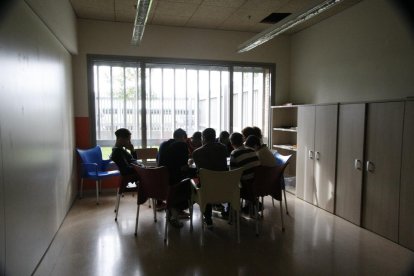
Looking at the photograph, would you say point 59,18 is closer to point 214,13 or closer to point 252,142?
point 214,13

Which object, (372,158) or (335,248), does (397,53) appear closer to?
(372,158)

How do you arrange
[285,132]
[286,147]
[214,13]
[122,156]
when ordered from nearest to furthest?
[122,156] → [214,13] → [286,147] → [285,132]

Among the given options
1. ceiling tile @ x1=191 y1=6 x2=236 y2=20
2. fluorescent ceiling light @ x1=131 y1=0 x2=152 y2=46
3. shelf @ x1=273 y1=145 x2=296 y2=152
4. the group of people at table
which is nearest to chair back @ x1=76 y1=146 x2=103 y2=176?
the group of people at table

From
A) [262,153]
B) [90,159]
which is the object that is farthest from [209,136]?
[90,159]

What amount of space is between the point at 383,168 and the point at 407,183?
12.7 inches

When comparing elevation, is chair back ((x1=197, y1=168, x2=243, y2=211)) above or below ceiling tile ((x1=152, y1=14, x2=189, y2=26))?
below

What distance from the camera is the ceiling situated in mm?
4367

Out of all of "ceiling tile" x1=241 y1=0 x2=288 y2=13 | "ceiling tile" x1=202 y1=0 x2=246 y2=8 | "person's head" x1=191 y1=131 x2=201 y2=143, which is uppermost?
"ceiling tile" x1=202 y1=0 x2=246 y2=8

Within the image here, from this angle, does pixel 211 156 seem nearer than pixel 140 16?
Yes

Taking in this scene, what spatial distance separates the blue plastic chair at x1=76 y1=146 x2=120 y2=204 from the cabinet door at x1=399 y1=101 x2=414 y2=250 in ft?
13.0

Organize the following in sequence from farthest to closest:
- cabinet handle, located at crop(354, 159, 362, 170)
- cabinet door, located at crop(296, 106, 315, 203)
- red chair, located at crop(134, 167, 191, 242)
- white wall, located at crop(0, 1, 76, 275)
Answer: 1. cabinet door, located at crop(296, 106, 315, 203)
2. cabinet handle, located at crop(354, 159, 362, 170)
3. red chair, located at crop(134, 167, 191, 242)
4. white wall, located at crop(0, 1, 76, 275)

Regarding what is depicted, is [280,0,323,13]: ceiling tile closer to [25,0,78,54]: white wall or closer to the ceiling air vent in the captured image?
the ceiling air vent

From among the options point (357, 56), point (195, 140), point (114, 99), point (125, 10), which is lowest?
point (195, 140)

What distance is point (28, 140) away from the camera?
2.50 metres
